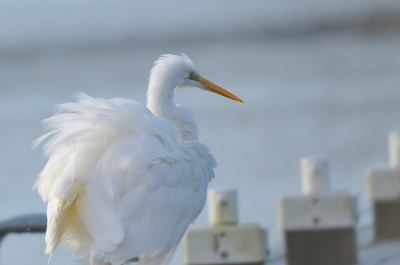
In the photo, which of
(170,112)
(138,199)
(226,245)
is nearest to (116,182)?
(138,199)

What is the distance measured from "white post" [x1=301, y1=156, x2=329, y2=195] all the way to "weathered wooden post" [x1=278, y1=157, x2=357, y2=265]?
0.05m

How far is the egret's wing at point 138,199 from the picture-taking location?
4102mm

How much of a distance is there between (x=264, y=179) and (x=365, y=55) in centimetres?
1309

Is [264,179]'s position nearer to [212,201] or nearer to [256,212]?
[256,212]

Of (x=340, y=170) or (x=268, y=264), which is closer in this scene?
(x=268, y=264)

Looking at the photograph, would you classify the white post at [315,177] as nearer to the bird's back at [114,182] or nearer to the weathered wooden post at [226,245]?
the weathered wooden post at [226,245]

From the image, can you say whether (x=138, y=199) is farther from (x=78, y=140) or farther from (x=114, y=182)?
(x=78, y=140)

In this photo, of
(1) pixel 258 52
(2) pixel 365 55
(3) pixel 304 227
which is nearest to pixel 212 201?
(3) pixel 304 227

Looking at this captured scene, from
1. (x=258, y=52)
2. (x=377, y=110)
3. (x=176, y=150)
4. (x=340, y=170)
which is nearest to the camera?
(x=176, y=150)

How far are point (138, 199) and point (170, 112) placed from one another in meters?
0.85

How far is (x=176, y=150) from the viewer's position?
4.56m

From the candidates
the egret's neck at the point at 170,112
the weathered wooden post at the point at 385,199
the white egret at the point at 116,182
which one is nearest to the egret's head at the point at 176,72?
the egret's neck at the point at 170,112

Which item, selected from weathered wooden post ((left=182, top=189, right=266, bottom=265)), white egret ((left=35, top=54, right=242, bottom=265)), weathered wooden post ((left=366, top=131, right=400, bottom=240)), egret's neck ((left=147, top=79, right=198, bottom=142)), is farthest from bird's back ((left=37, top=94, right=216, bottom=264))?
weathered wooden post ((left=366, top=131, right=400, bottom=240))

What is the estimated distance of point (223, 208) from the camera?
591cm
